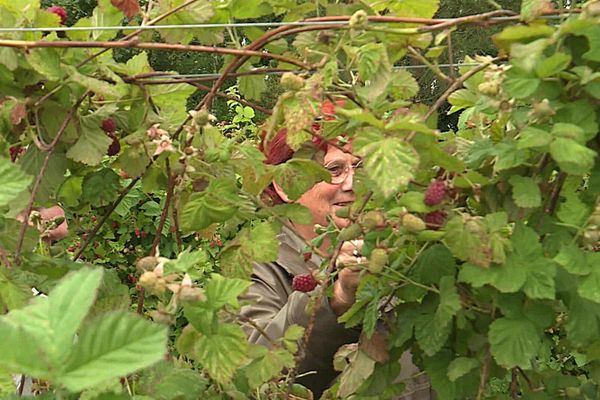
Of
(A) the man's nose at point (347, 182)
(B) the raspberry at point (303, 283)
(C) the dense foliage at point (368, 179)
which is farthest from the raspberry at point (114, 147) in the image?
(A) the man's nose at point (347, 182)

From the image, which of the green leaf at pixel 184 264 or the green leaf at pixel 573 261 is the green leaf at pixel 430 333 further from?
the green leaf at pixel 184 264

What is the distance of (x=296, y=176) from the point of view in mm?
1039

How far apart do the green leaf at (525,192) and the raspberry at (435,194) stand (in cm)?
8

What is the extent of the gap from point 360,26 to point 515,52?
0.59 ft

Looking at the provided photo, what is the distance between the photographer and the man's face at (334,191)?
174cm

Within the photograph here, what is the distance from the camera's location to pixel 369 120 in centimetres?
82

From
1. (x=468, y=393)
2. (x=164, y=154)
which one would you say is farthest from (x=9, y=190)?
(x=468, y=393)

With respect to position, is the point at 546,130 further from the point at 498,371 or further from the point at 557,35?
the point at 498,371

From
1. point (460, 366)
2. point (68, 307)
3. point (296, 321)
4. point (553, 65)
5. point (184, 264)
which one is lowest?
point (296, 321)

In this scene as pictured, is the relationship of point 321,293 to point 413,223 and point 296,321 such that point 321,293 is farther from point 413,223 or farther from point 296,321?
point 296,321

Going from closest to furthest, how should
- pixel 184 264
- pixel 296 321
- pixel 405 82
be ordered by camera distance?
pixel 184 264, pixel 405 82, pixel 296 321

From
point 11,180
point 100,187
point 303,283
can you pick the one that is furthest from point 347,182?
point 11,180

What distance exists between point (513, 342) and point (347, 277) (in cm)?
38

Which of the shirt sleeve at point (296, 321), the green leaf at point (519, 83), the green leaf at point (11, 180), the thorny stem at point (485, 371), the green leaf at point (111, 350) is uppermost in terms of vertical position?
the green leaf at point (111, 350)
